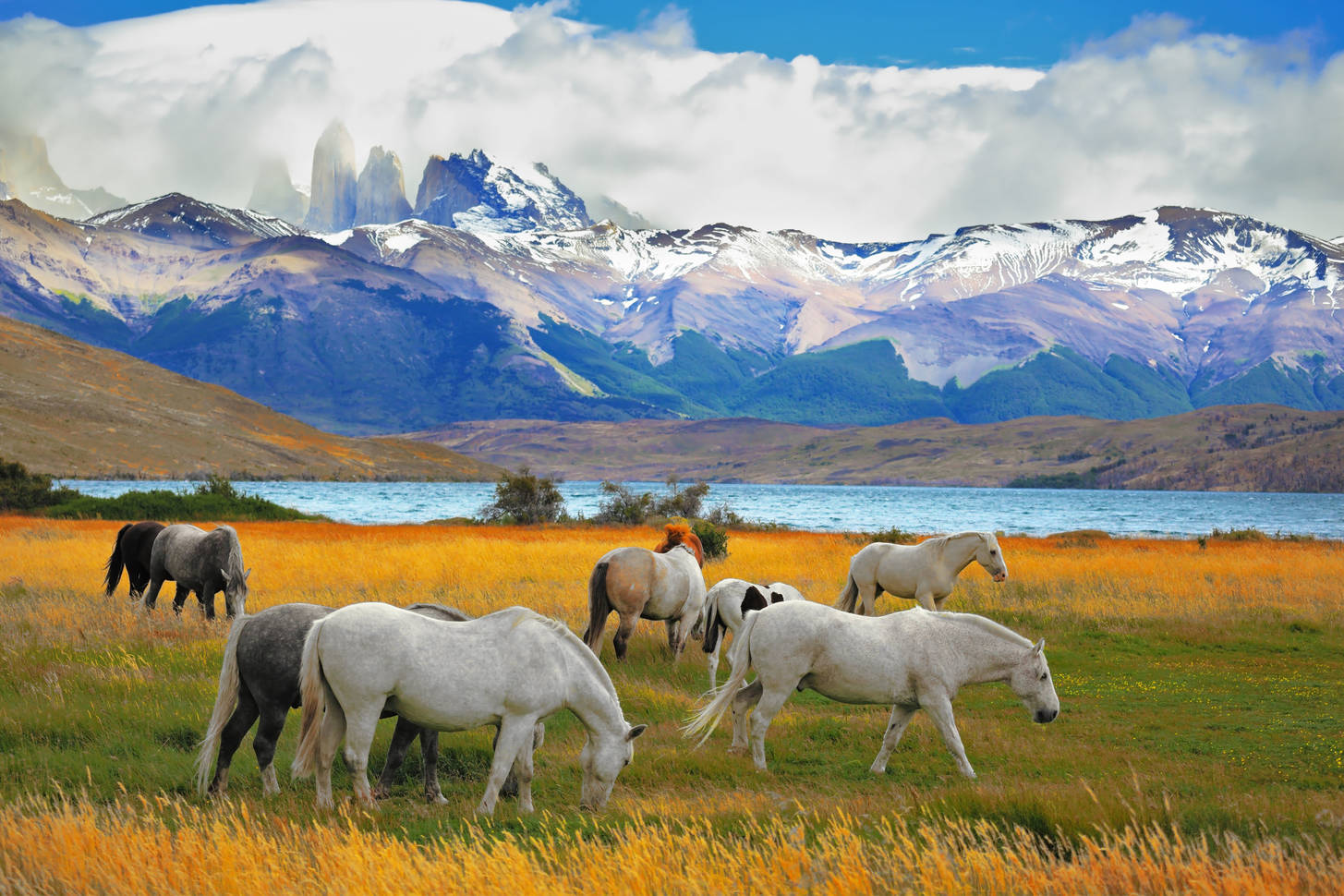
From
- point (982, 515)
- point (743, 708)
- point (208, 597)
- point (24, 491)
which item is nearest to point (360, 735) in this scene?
point (743, 708)

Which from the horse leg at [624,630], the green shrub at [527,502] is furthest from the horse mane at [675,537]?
the green shrub at [527,502]

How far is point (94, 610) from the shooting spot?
17531 millimetres

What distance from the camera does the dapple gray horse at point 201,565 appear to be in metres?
Result: 15.6

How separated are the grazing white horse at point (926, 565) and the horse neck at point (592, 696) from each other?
373 inches

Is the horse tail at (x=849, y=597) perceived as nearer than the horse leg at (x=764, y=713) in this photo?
No

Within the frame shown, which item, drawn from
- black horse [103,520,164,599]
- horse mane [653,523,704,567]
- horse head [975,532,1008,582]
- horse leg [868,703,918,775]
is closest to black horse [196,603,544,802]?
horse leg [868,703,918,775]

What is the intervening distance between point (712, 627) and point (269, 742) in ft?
24.3

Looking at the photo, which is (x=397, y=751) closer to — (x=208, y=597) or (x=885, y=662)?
(x=885, y=662)

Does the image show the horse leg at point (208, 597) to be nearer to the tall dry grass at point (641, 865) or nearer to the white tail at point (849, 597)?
the tall dry grass at point (641, 865)

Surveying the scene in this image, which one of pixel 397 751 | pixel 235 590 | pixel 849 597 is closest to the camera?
pixel 397 751

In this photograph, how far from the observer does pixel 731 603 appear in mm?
14445

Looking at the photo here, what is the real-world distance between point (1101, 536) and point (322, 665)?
45.2m

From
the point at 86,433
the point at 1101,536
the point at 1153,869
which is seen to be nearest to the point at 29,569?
the point at 1153,869

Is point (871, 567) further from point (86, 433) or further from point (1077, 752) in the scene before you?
point (86, 433)
